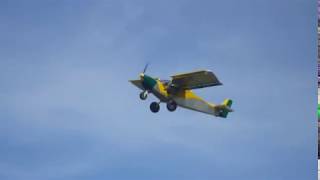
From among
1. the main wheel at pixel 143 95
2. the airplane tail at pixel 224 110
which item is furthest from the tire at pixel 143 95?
the airplane tail at pixel 224 110

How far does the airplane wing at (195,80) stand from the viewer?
15906 millimetres

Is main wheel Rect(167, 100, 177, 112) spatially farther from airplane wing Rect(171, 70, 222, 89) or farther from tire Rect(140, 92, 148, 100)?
tire Rect(140, 92, 148, 100)

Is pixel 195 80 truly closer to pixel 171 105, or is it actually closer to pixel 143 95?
pixel 171 105

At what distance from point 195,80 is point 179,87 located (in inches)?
13.3

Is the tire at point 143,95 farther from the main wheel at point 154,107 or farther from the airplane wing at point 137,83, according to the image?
the airplane wing at point 137,83

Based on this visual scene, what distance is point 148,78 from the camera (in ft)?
52.9

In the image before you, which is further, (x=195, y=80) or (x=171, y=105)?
(x=171, y=105)

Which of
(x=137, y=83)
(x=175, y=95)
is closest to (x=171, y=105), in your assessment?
(x=175, y=95)

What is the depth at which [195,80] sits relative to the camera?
16.1 m

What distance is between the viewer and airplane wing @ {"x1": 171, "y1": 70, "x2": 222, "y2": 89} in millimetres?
15906

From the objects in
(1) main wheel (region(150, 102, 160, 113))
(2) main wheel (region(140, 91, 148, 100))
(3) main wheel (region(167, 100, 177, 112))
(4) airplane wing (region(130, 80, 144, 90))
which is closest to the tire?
(2) main wheel (region(140, 91, 148, 100))

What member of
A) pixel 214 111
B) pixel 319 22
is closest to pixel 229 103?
pixel 214 111

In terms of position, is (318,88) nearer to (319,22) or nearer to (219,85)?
(319,22)

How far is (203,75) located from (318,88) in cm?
505
